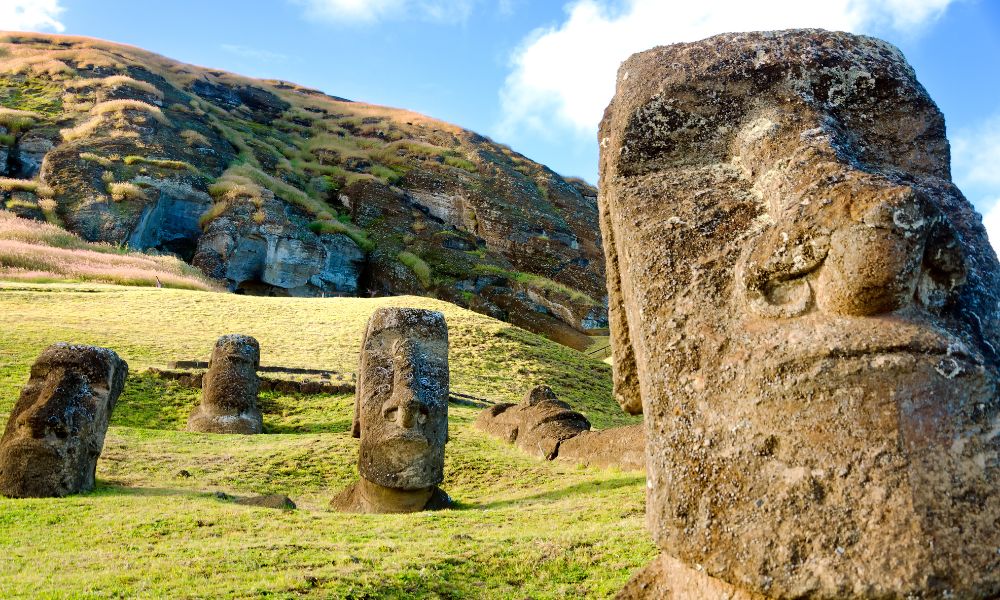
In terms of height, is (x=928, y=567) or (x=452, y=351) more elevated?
(x=452, y=351)

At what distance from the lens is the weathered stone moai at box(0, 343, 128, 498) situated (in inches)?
414

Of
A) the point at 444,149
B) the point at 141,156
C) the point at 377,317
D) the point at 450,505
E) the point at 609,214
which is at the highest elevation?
the point at 444,149

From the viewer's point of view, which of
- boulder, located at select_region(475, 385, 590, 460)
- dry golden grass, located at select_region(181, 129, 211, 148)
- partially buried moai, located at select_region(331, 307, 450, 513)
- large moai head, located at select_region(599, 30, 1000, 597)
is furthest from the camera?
dry golden grass, located at select_region(181, 129, 211, 148)

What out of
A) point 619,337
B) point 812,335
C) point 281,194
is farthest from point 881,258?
point 281,194

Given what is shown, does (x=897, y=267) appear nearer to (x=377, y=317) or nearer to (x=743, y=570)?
(x=743, y=570)

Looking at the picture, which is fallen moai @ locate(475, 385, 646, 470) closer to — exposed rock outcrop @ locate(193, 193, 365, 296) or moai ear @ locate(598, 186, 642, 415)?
moai ear @ locate(598, 186, 642, 415)

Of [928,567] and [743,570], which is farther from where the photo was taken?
[743,570]

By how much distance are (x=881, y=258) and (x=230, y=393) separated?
669 inches

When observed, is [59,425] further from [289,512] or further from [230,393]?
[230,393]

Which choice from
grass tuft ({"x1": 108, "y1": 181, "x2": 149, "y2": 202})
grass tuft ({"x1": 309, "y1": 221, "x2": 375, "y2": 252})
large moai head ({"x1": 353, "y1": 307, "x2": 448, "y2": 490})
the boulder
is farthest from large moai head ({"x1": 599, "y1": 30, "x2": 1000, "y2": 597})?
grass tuft ({"x1": 309, "y1": 221, "x2": 375, "y2": 252})

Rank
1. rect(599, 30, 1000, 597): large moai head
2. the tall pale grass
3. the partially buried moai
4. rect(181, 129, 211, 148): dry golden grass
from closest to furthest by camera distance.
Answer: rect(599, 30, 1000, 597): large moai head
the partially buried moai
the tall pale grass
rect(181, 129, 211, 148): dry golden grass

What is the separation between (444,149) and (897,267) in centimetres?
7064

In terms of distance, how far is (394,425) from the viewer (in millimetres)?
11117

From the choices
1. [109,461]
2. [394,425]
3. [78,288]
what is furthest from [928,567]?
[78,288]
